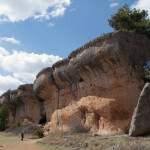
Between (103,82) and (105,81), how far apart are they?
21cm

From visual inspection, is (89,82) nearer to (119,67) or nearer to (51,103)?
(119,67)

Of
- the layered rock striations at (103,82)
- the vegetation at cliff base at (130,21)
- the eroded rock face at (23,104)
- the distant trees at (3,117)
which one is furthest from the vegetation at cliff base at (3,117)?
the vegetation at cliff base at (130,21)

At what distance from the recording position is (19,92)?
91.8 feet

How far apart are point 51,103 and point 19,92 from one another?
7.45m

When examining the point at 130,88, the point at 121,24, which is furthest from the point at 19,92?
the point at 130,88

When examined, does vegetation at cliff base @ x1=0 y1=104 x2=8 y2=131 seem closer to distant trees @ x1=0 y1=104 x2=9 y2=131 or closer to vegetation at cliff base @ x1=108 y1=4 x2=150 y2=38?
distant trees @ x1=0 y1=104 x2=9 y2=131

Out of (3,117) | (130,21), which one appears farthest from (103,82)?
(3,117)

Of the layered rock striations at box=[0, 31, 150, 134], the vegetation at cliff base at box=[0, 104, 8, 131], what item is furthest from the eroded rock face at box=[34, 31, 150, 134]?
the vegetation at cliff base at box=[0, 104, 8, 131]

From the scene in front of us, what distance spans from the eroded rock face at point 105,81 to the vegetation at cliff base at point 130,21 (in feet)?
14.9

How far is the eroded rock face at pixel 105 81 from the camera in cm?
1426

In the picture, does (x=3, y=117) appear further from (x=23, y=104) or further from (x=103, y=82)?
(x=103, y=82)

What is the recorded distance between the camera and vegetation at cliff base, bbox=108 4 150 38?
2008 cm

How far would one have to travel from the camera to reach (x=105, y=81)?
1546 cm

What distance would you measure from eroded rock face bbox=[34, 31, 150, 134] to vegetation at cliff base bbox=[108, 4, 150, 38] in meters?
4.54
